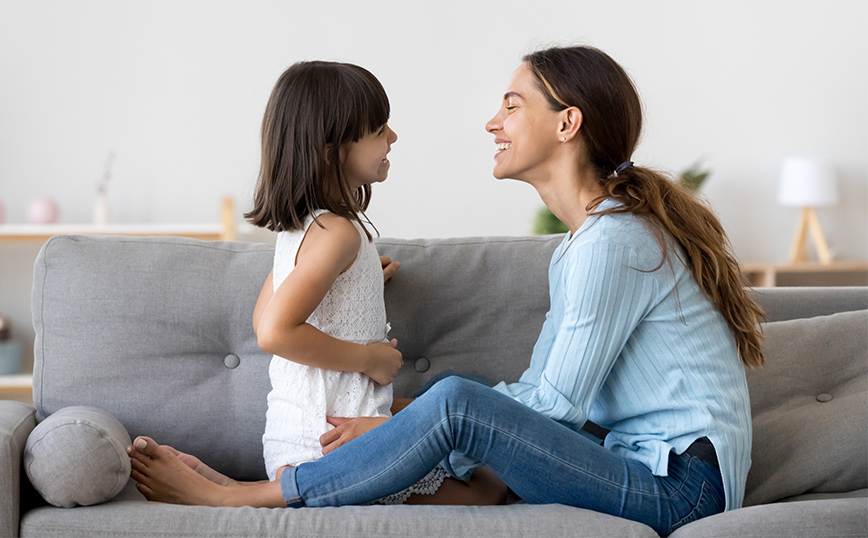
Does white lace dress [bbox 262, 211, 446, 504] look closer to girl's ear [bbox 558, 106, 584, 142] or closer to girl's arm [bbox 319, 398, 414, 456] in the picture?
girl's arm [bbox 319, 398, 414, 456]

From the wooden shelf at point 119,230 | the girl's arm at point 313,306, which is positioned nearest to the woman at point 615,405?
the girl's arm at point 313,306

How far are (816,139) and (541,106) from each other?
317 cm

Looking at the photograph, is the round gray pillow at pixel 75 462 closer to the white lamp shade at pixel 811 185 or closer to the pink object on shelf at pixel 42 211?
the pink object on shelf at pixel 42 211

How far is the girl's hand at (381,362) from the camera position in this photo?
134cm

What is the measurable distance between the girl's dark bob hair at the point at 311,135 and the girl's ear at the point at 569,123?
0.33 meters

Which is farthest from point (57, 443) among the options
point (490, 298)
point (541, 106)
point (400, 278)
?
point (541, 106)

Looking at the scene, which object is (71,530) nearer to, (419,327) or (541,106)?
(419,327)

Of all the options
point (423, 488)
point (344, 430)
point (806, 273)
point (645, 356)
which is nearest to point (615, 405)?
point (645, 356)

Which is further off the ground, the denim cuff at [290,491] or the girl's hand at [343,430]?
the girl's hand at [343,430]

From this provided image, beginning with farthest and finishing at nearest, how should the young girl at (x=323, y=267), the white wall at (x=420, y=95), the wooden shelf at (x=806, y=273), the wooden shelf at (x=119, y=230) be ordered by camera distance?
1. the wooden shelf at (x=806, y=273)
2. the white wall at (x=420, y=95)
3. the wooden shelf at (x=119, y=230)
4. the young girl at (x=323, y=267)

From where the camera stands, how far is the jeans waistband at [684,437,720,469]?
1178 millimetres

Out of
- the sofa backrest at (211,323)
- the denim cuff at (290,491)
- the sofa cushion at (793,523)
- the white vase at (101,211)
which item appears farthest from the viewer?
the white vase at (101,211)

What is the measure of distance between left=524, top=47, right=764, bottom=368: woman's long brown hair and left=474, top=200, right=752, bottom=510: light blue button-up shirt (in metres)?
0.02

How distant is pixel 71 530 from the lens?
109cm
